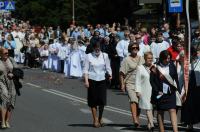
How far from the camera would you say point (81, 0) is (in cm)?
7506

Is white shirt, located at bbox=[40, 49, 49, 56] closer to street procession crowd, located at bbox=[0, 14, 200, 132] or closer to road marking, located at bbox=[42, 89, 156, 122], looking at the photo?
road marking, located at bbox=[42, 89, 156, 122]

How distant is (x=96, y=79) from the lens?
15.8 meters

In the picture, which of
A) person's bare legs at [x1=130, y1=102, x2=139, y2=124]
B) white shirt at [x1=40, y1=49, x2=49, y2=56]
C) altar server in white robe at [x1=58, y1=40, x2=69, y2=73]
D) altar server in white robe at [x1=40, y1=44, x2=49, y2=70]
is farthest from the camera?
white shirt at [x1=40, y1=49, x2=49, y2=56]

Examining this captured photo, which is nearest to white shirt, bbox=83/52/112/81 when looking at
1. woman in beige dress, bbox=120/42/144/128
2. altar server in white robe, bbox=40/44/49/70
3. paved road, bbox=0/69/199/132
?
woman in beige dress, bbox=120/42/144/128

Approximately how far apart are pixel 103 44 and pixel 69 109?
24.1 ft

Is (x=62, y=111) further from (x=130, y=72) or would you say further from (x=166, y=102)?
(x=166, y=102)

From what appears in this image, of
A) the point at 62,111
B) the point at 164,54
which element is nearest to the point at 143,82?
the point at 164,54

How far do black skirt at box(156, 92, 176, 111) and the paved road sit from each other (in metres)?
1.61

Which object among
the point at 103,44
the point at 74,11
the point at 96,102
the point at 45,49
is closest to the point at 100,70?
the point at 96,102

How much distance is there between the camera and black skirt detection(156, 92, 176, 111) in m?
13.4

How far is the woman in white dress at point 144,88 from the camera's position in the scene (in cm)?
1466

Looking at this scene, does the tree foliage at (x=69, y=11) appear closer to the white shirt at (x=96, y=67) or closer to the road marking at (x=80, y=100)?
the road marking at (x=80, y=100)

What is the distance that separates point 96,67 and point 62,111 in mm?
3265

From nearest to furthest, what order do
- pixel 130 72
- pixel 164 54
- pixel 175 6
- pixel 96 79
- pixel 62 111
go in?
pixel 164 54 → pixel 130 72 → pixel 96 79 → pixel 62 111 → pixel 175 6
